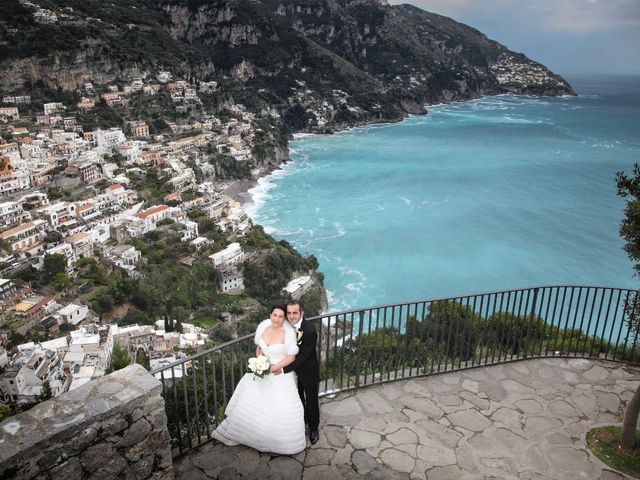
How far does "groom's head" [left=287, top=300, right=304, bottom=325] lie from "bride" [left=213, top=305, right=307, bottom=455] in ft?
0.16

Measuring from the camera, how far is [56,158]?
151 feet

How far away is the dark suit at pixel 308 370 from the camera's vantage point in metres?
4.00

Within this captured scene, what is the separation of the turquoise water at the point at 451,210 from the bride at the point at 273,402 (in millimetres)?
26852

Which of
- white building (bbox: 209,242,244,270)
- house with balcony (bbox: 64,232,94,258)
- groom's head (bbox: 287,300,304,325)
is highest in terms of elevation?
groom's head (bbox: 287,300,304,325)

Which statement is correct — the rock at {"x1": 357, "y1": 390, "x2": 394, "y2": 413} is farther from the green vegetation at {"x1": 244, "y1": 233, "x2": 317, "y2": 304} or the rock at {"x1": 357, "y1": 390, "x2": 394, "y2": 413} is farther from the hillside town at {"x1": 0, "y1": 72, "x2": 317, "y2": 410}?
the green vegetation at {"x1": 244, "y1": 233, "x2": 317, "y2": 304}

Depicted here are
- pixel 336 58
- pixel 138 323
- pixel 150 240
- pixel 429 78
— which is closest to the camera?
pixel 138 323

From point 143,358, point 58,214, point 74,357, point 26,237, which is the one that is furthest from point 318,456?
point 58,214

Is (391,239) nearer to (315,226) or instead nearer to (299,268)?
(315,226)

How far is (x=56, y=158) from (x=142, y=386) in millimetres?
49536

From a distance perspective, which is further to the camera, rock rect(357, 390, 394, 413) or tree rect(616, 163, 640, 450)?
rock rect(357, 390, 394, 413)

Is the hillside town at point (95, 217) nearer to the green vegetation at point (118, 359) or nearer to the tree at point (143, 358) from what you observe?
the tree at point (143, 358)

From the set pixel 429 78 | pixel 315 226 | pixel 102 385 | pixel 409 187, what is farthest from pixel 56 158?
pixel 429 78

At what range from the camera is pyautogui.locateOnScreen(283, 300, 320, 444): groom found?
13.0 ft

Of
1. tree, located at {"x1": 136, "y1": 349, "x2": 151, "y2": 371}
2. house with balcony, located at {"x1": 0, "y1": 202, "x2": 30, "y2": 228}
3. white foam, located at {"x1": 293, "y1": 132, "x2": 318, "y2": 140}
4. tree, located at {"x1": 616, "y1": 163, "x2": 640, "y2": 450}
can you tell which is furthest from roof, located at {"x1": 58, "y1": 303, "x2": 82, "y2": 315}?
white foam, located at {"x1": 293, "y1": 132, "x2": 318, "y2": 140}
